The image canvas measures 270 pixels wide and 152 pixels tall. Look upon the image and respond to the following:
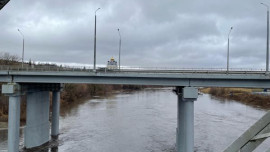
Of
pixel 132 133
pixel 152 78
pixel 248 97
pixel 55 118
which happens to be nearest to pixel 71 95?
pixel 55 118

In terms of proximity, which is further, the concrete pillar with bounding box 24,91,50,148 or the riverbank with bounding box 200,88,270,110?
the riverbank with bounding box 200,88,270,110

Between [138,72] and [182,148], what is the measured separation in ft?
31.6

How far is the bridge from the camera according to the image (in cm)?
2447

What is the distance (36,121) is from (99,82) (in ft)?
34.1

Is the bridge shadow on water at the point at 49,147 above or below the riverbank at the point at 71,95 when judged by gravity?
below

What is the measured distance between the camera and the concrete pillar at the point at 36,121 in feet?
103

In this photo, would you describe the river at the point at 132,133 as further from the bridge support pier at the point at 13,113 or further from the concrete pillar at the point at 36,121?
the bridge support pier at the point at 13,113

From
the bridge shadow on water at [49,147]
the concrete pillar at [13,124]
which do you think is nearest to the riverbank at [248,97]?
the bridge shadow on water at [49,147]

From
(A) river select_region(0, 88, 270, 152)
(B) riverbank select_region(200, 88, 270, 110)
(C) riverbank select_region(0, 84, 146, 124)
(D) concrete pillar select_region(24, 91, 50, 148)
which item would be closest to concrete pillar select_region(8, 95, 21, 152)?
(D) concrete pillar select_region(24, 91, 50, 148)

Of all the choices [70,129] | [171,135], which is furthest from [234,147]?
[70,129]

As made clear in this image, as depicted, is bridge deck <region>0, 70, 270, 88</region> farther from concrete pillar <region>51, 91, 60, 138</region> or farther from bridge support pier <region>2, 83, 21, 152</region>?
concrete pillar <region>51, 91, 60, 138</region>

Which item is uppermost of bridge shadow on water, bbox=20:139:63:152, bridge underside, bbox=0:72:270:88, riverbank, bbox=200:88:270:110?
bridge underside, bbox=0:72:270:88

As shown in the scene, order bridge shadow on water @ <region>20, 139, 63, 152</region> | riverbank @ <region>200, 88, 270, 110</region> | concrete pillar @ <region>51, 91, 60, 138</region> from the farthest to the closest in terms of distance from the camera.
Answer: riverbank @ <region>200, 88, 270, 110</region> → concrete pillar @ <region>51, 91, 60, 138</region> → bridge shadow on water @ <region>20, 139, 63, 152</region>

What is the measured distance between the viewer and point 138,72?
26.5 m
